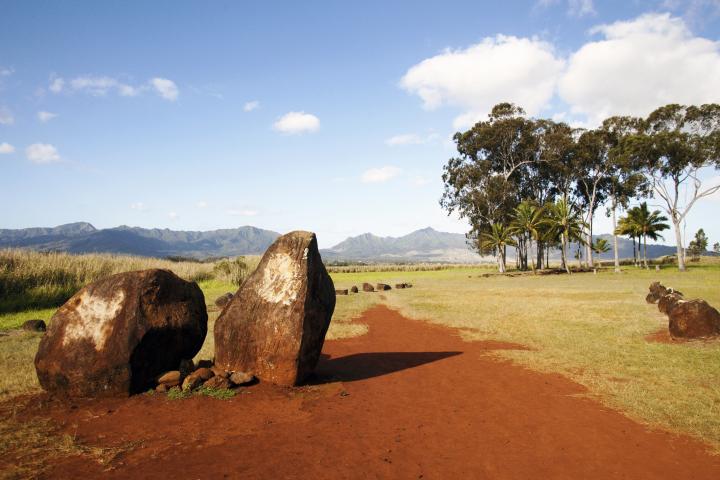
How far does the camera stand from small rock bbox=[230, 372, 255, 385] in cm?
818

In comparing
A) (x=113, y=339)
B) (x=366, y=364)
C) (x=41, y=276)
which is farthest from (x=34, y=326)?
(x=366, y=364)

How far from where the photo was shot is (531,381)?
29.2 feet

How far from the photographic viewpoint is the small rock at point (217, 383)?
A: 803cm

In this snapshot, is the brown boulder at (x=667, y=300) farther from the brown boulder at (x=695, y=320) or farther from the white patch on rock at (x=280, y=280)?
the white patch on rock at (x=280, y=280)

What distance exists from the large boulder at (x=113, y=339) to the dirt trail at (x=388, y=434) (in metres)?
0.41

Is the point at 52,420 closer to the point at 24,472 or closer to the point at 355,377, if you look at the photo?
the point at 24,472

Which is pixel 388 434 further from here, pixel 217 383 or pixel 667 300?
pixel 667 300

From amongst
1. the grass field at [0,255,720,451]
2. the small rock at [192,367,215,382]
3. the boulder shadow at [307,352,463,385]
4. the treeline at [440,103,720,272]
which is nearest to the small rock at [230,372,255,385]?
the small rock at [192,367,215,382]

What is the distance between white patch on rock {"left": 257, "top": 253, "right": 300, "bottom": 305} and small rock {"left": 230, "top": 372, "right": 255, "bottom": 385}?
1476 mm

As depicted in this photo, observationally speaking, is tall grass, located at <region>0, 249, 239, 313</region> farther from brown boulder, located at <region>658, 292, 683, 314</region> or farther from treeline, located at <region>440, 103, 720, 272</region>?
treeline, located at <region>440, 103, 720, 272</region>

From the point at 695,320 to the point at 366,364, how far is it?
31.1 feet

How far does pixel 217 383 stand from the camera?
26.5 feet

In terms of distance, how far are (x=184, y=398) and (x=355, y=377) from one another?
3.51 m

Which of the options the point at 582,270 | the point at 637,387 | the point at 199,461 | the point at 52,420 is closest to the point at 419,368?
the point at 637,387
